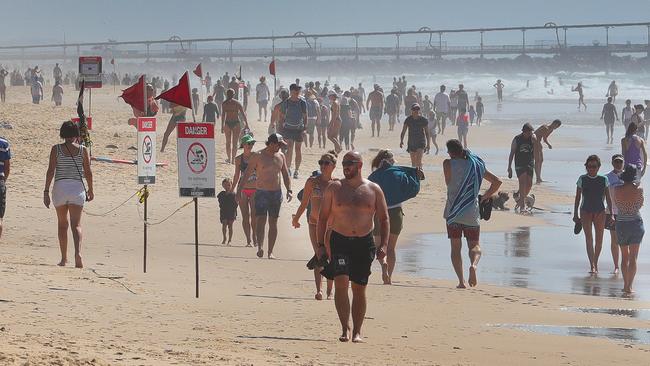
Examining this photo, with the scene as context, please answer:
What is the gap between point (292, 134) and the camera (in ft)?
67.7

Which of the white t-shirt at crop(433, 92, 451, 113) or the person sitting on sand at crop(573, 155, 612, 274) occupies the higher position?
the white t-shirt at crop(433, 92, 451, 113)

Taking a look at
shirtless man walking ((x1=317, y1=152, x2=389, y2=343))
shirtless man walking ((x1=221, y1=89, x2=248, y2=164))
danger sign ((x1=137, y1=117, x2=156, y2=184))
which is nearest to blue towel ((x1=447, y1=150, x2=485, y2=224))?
danger sign ((x1=137, y1=117, x2=156, y2=184))

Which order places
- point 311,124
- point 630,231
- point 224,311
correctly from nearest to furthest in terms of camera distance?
point 224,311
point 630,231
point 311,124

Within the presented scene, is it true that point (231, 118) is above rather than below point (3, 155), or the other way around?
above

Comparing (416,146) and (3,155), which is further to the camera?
(416,146)

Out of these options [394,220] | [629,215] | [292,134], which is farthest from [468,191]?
[292,134]

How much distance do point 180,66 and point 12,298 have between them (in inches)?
5230

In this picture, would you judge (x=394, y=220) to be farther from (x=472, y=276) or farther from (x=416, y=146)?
(x=416, y=146)

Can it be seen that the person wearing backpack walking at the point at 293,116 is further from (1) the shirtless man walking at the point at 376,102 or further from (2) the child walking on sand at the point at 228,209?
(1) the shirtless man walking at the point at 376,102

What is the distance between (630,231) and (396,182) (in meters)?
2.47

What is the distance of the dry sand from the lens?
28.3 feet

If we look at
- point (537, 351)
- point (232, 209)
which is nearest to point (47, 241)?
point (232, 209)

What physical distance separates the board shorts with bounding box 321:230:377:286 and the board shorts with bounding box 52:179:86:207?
3628 mm

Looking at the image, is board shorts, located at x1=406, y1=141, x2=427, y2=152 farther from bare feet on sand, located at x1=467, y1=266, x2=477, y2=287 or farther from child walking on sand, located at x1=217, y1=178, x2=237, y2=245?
bare feet on sand, located at x1=467, y1=266, x2=477, y2=287
